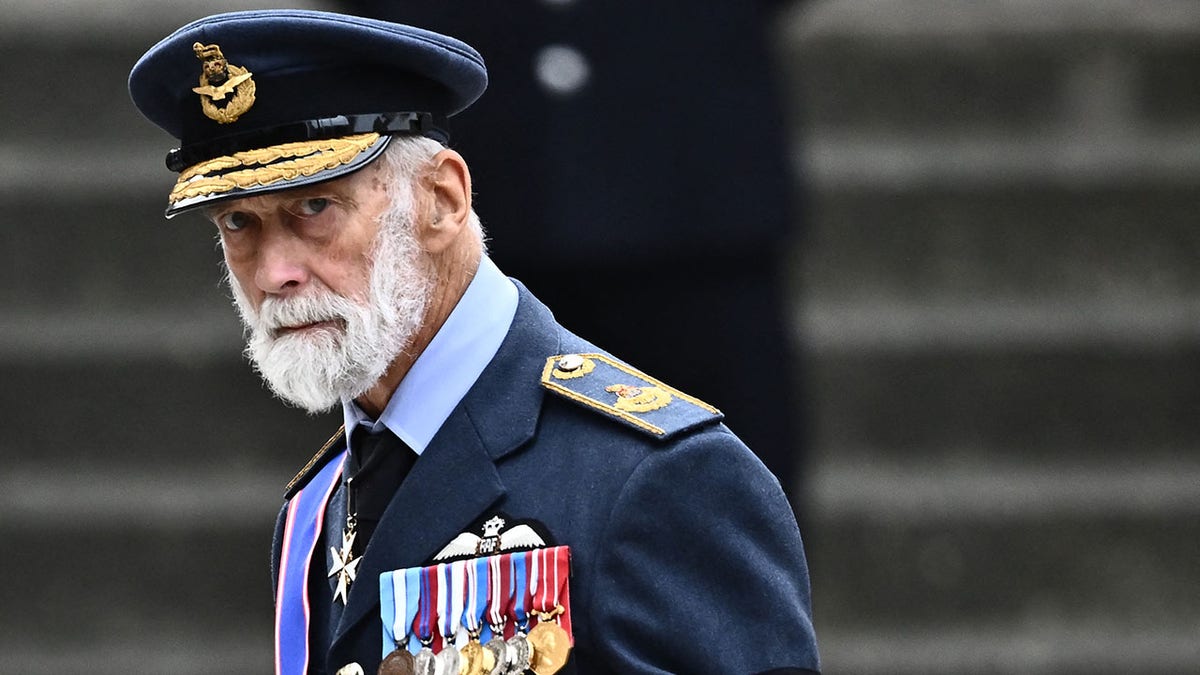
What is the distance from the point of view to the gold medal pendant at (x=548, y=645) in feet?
5.97

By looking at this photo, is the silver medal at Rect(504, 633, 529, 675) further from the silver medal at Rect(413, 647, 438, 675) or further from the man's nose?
the man's nose

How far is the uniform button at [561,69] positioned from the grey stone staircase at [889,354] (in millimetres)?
755

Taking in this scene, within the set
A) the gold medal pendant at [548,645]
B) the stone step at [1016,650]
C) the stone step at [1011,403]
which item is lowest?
the stone step at [1016,650]

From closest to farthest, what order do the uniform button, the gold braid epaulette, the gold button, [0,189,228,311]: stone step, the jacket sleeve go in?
the jacket sleeve
the gold braid epaulette
the gold button
the uniform button
[0,189,228,311]: stone step

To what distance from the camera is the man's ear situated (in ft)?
6.62

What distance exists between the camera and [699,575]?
1.85m

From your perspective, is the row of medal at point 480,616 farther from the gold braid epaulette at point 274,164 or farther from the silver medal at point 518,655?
the gold braid epaulette at point 274,164

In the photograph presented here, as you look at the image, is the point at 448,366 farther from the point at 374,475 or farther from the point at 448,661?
the point at 448,661

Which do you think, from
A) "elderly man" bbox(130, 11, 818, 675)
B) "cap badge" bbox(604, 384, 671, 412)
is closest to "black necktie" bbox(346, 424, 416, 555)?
"elderly man" bbox(130, 11, 818, 675)

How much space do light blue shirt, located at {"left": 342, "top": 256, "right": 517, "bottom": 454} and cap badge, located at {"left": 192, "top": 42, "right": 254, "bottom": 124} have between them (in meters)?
0.29

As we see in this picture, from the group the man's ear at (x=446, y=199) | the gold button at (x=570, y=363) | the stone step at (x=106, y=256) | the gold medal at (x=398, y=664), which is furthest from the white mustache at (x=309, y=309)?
the stone step at (x=106, y=256)

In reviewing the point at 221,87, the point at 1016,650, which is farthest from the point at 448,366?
the point at 1016,650

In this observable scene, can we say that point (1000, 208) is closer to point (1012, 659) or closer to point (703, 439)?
point (1012, 659)

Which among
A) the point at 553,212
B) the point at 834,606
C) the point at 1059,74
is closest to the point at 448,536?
the point at 553,212
